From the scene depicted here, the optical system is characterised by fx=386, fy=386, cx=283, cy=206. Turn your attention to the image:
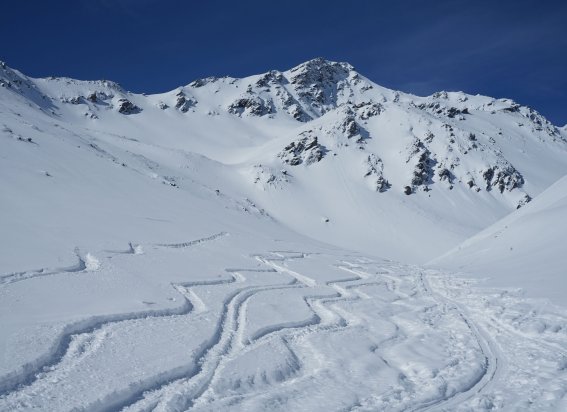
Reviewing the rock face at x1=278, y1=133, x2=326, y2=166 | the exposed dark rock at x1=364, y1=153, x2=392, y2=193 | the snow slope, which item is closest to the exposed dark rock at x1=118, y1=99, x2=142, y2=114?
the rock face at x1=278, y1=133, x2=326, y2=166

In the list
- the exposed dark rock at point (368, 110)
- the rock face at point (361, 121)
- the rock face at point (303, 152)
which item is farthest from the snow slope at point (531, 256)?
the exposed dark rock at point (368, 110)

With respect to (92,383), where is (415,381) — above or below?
above

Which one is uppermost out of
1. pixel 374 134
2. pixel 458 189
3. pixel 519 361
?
pixel 374 134

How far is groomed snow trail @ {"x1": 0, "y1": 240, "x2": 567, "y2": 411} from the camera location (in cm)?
546

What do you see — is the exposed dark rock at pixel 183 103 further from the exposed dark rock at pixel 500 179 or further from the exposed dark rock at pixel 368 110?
the exposed dark rock at pixel 500 179

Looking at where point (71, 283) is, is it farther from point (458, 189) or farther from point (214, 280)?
point (458, 189)

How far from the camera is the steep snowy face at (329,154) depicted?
170 ft

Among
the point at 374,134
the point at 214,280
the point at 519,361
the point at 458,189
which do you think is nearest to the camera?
the point at 519,361

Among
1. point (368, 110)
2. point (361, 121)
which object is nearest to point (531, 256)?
point (361, 121)

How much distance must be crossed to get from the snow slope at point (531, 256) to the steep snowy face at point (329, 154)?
24.7 m

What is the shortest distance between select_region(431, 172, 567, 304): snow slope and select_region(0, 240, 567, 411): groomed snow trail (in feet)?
3.81

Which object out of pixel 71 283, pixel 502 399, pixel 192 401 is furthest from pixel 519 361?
pixel 71 283

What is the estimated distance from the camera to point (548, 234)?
17094mm

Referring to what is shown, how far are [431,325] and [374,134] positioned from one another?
73.5m
